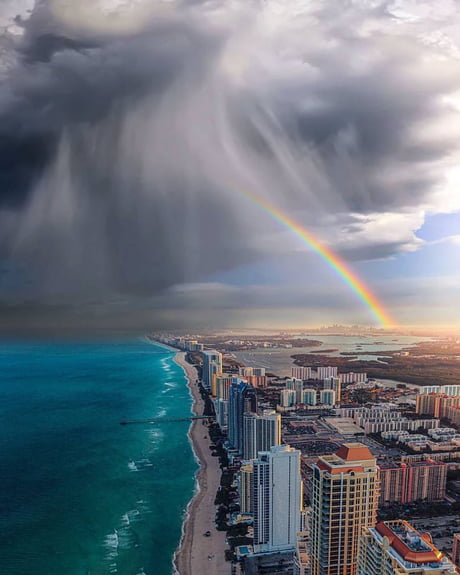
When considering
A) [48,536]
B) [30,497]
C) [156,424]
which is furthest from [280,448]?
[156,424]

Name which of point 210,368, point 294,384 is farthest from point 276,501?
point 210,368

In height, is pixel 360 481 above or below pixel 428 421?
above

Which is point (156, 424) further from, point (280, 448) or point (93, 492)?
point (280, 448)

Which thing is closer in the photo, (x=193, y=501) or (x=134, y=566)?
(x=134, y=566)

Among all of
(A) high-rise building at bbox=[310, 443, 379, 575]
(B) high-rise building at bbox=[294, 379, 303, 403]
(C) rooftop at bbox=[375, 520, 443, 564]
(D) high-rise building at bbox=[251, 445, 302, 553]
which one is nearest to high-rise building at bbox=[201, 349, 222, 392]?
(B) high-rise building at bbox=[294, 379, 303, 403]

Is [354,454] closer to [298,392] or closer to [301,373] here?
[298,392]

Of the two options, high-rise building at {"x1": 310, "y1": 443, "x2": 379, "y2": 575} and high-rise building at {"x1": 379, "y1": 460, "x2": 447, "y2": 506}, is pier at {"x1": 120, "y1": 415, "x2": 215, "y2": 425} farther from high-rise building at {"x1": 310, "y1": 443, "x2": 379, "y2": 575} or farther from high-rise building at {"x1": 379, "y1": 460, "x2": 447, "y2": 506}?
high-rise building at {"x1": 310, "y1": 443, "x2": 379, "y2": 575}

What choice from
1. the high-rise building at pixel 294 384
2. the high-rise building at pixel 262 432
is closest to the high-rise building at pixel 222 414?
the high-rise building at pixel 262 432
